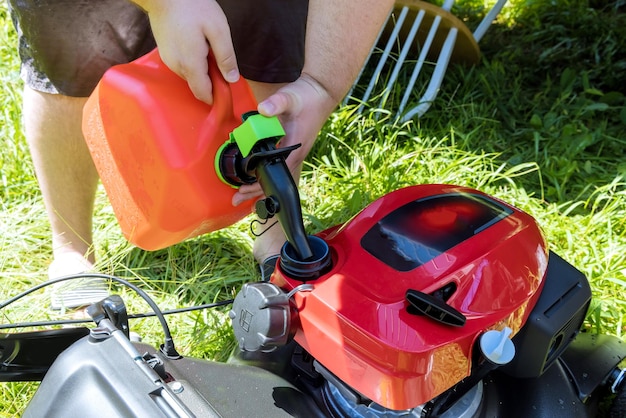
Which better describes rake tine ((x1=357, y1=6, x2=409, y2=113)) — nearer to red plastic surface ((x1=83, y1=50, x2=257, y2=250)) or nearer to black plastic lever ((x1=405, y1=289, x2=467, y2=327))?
red plastic surface ((x1=83, y1=50, x2=257, y2=250))

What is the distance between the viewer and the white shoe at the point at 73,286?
1.39 meters

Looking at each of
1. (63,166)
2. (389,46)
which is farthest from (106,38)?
(389,46)

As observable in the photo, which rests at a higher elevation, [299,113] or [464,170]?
[299,113]

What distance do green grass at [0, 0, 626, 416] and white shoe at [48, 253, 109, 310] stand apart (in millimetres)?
47

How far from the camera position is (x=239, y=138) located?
84 centimetres

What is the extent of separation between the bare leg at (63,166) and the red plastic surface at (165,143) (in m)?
0.32

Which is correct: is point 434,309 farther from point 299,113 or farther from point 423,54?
point 423,54

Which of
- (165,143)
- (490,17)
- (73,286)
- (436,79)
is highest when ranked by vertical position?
(165,143)

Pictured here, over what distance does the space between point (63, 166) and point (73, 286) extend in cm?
28

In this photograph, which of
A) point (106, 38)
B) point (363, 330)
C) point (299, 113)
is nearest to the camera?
point (363, 330)

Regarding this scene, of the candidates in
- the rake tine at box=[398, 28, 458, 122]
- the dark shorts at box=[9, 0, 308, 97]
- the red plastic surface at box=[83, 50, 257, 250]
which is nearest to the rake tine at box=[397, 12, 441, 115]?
the rake tine at box=[398, 28, 458, 122]

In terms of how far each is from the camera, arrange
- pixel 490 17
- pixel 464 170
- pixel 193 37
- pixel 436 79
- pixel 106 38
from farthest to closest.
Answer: pixel 490 17 → pixel 436 79 → pixel 464 170 → pixel 106 38 → pixel 193 37

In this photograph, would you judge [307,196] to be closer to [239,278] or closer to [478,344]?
[239,278]

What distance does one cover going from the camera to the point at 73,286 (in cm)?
141
